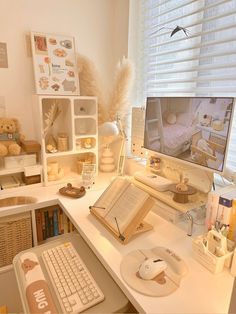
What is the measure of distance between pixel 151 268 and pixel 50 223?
34.4 inches

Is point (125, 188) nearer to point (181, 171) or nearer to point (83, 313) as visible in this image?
point (181, 171)

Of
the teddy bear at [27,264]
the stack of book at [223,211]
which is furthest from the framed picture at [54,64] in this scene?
the stack of book at [223,211]

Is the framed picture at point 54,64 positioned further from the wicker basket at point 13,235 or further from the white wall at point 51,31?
the wicker basket at point 13,235

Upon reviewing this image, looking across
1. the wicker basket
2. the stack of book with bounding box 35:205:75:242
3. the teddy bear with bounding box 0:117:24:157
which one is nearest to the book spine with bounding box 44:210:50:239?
the stack of book with bounding box 35:205:75:242

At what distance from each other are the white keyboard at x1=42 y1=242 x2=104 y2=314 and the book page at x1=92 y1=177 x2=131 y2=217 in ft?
0.70

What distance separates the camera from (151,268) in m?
0.75

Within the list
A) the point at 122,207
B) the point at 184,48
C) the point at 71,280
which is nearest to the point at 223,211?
the point at 122,207

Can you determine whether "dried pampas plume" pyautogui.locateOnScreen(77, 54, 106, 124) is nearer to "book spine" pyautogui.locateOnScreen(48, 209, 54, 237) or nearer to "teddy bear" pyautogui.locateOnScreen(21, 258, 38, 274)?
"book spine" pyautogui.locateOnScreen(48, 209, 54, 237)

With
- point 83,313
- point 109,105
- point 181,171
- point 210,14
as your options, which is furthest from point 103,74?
point 83,313

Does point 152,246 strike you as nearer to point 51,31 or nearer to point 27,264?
point 27,264

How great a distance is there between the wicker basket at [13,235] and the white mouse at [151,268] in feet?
2.61

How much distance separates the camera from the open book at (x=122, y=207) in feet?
3.13

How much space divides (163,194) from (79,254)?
0.50 metres

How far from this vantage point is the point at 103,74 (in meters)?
1.84
